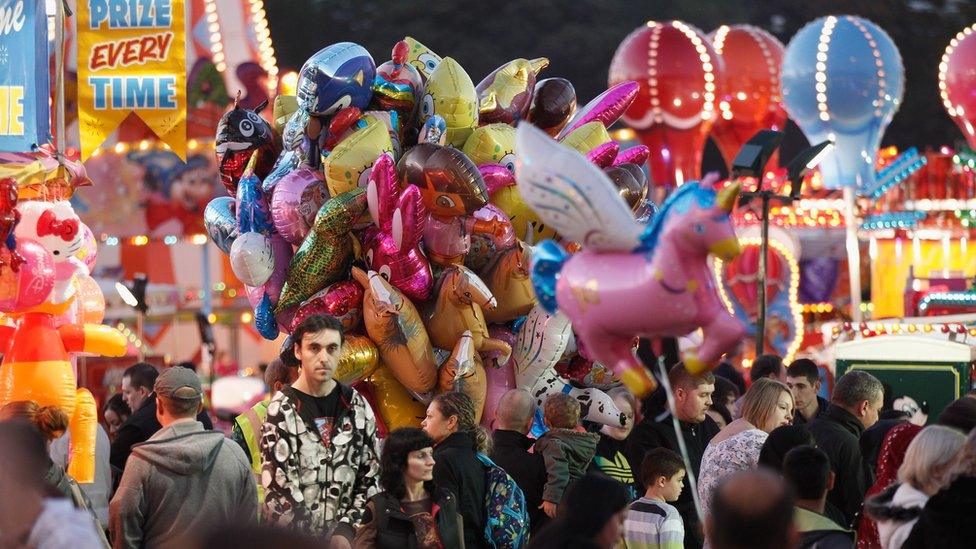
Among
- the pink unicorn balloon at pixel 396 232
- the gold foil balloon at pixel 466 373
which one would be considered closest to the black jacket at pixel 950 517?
the gold foil balloon at pixel 466 373

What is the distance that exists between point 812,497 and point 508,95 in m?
4.62

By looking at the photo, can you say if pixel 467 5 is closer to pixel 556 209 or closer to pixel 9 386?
pixel 9 386

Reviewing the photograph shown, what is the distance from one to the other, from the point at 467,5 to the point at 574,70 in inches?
110

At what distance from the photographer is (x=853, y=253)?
23.4 metres

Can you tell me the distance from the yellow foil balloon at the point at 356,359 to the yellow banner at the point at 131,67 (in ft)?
12.7

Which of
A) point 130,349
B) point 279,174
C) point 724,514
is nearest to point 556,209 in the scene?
point 724,514

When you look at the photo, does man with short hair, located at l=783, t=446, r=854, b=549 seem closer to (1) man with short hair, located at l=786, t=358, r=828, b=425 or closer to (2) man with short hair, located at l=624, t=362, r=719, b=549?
(2) man with short hair, located at l=624, t=362, r=719, b=549

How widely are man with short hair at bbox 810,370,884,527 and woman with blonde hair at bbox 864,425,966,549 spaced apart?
5.30ft

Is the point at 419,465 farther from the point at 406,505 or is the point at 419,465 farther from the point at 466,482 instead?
the point at 466,482

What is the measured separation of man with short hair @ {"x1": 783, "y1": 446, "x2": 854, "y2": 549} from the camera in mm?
5973

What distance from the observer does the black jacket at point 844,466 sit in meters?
7.88

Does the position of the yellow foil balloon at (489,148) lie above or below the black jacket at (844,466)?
above

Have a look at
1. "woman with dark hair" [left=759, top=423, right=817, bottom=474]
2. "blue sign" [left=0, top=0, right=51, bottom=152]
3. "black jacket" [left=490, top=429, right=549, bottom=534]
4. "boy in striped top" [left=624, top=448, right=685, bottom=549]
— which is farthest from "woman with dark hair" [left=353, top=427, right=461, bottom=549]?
"blue sign" [left=0, top=0, right=51, bottom=152]

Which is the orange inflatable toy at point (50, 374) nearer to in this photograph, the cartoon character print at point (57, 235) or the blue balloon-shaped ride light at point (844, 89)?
the cartoon character print at point (57, 235)
